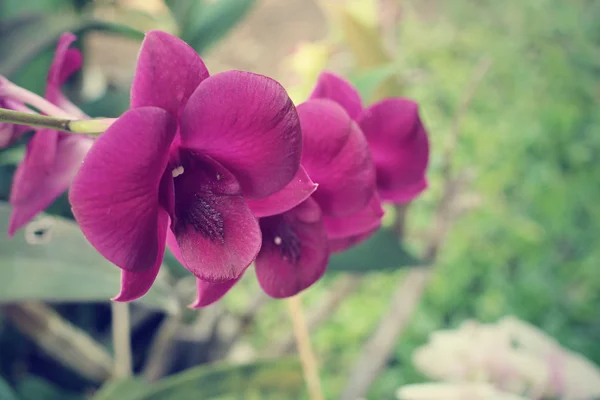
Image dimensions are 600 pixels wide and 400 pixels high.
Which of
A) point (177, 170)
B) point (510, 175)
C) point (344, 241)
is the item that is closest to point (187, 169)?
point (177, 170)

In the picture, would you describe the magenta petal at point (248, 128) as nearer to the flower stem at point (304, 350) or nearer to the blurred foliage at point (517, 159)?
the flower stem at point (304, 350)

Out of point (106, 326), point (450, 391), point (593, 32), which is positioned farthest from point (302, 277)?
point (593, 32)

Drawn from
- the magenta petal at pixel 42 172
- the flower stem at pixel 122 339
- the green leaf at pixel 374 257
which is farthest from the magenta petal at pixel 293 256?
the flower stem at pixel 122 339

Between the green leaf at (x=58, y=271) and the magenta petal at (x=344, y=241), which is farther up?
the magenta petal at (x=344, y=241)

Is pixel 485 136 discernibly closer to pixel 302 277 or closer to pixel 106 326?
pixel 106 326

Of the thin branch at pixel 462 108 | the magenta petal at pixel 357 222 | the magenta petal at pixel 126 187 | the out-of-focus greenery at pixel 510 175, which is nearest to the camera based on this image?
the magenta petal at pixel 126 187

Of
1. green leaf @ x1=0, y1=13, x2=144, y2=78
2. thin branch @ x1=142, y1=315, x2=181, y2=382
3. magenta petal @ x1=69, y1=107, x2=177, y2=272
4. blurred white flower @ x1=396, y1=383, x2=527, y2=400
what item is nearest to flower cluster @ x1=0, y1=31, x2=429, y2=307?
magenta petal @ x1=69, y1=107, x2=177, y2=272

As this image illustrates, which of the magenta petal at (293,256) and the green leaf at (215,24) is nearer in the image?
the magenta petal at (293,256)
